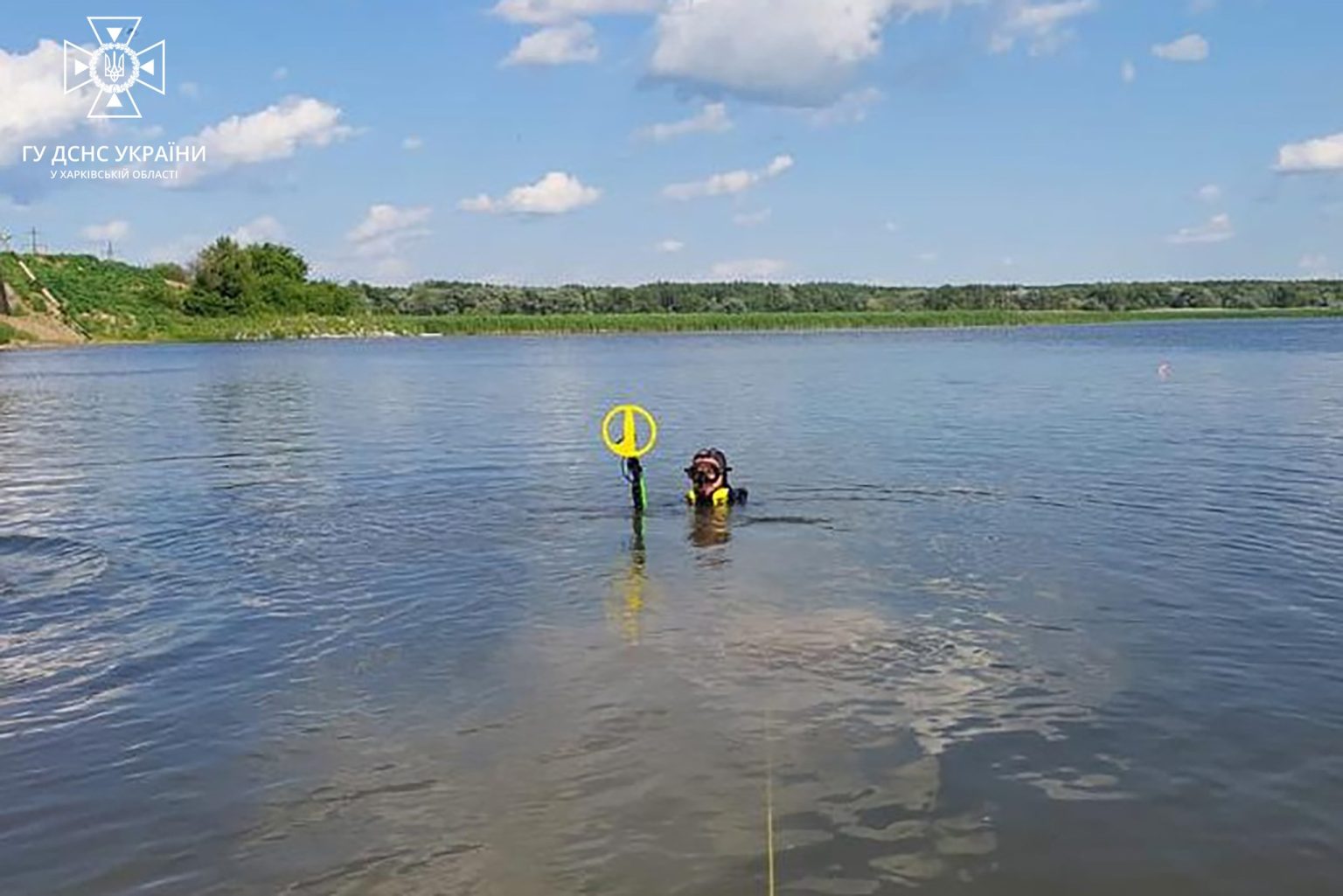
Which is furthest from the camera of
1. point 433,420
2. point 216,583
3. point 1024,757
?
point 433,420

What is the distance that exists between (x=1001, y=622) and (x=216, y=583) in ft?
31.1

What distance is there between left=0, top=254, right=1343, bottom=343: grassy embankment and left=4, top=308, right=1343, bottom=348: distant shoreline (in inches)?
4.0

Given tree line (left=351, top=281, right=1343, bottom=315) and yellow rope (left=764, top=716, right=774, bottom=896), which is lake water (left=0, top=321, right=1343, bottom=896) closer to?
yellow rope (left=764, top=716, right=774, bottom=896)

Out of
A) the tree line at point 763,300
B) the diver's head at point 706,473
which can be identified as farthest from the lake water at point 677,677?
the tree line at point 763,300

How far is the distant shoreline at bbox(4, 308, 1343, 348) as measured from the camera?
393 feet

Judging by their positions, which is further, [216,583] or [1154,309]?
[1154,309]

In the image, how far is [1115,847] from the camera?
24.8 ft

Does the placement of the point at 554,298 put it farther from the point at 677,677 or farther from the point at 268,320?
the point at 677,677

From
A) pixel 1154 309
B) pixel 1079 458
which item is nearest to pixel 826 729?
pixel 1079 458

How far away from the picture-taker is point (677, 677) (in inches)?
430

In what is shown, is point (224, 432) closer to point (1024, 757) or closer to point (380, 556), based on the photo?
point (380, 556)

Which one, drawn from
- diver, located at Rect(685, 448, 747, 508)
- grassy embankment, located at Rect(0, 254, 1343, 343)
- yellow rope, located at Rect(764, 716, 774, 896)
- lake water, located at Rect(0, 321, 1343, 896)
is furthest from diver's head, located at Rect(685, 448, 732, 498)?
grassy embankment, located at Rect(0, 254, 1343, 343)

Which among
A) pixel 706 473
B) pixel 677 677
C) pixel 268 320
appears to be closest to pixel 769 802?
pixel 677 677

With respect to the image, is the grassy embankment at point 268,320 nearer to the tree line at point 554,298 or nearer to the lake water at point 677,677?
the tree line at point 554,298
